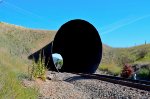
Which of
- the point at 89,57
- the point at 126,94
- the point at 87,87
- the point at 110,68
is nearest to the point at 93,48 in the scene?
the point at 89,57

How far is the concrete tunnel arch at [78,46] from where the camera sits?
29359 mm

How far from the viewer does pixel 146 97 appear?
1231 cm

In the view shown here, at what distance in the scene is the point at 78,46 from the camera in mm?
32500

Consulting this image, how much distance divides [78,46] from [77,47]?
0.64 feet


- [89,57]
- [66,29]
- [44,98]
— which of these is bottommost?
[44,98]

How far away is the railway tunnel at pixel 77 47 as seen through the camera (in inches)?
1158

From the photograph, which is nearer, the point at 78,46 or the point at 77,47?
the point at 78,46

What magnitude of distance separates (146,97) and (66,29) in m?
20.3

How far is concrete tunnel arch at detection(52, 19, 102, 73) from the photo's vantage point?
2936 cm

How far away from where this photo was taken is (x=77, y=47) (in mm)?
32656

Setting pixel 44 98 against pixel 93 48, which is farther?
pixel 93 48

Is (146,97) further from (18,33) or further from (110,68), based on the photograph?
(18,33)

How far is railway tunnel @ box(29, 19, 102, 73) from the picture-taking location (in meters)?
29.4

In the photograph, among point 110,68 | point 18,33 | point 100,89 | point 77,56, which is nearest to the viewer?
point 100,89
